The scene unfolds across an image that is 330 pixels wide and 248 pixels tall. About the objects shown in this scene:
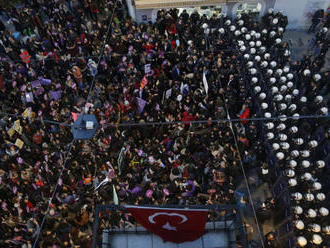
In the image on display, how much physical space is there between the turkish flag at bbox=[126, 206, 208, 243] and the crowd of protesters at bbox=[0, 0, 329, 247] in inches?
116

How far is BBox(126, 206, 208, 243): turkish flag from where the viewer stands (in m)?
5.89

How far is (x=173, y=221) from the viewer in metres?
6.19

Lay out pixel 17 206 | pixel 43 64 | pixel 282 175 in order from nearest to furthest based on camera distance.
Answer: pixel 17 206 → pixel 282 175 → pixel 43 64

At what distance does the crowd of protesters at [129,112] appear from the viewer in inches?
432

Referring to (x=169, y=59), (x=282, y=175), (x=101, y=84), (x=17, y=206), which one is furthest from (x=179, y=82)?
(x=17, y=206)

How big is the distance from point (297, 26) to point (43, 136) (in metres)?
17.6

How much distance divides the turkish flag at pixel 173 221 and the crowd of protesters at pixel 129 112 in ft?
9.68

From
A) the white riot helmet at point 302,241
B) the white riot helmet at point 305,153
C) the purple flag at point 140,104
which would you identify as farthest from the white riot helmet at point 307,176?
the purple flag at point 140,104

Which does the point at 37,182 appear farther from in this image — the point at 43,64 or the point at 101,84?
the point at 43,64

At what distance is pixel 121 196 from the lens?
11.1m

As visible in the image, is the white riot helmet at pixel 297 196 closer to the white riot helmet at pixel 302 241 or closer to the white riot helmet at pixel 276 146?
the white riot helmet at pixel 302 241

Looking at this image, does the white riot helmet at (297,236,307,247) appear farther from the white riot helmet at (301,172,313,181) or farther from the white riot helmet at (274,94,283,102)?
the white riot helmet at (274,94,283,102)

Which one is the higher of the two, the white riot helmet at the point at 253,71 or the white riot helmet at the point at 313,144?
the white riot helmet at the point at 253,71

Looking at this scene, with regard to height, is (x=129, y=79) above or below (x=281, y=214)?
above
